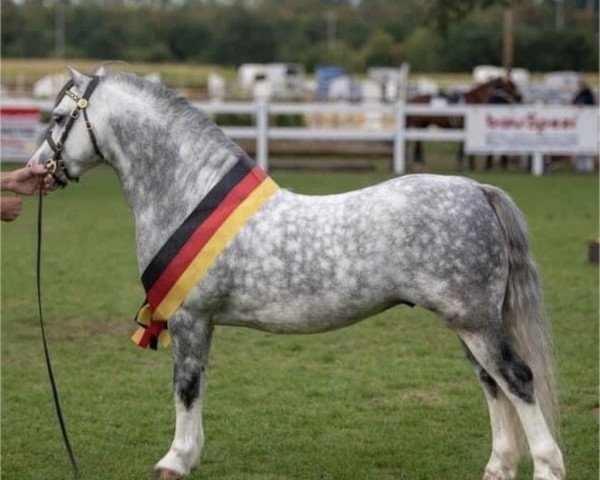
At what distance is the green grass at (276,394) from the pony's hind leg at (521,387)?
2.07 ft

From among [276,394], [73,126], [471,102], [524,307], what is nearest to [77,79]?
[73,126]

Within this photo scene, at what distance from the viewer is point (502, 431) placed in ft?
23.1

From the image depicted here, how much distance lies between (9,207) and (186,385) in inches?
53.8

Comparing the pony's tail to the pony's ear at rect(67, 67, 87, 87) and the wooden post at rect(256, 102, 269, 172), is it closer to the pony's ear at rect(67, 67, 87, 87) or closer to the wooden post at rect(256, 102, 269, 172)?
the pony's ear at rect(67, 67, 87, 87)

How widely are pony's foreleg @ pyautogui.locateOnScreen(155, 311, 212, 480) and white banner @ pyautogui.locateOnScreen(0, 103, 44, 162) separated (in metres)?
18.8

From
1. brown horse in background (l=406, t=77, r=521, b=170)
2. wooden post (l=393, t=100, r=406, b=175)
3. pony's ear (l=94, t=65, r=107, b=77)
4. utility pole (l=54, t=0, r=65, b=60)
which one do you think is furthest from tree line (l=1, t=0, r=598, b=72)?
pony's ear (l=94, t=65, r=107, b=77)

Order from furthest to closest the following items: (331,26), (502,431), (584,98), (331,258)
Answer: (331,26) < (584,98) < (502,431) < (331,258)

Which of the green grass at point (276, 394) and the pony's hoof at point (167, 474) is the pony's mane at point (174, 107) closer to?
the pony's hoof at point (167, 474)

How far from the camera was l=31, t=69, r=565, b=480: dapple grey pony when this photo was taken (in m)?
6.70

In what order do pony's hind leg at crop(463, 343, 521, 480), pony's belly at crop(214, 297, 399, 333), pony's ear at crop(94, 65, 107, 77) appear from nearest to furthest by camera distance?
pony's belly at crop(214, 297, 399, 333)
pony's hind leg at crop(463, 343, 521, 480)
pony's ear at crop(94, 65, 107, 77)

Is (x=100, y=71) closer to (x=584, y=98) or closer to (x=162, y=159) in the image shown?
(x=162, y=159)

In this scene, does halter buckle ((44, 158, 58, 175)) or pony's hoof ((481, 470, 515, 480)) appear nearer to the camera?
pony's hoof ((481, 470, 515, 480))

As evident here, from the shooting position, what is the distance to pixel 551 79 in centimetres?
6881

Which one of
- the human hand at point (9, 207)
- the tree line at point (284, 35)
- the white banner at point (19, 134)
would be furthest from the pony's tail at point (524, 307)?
the tree line at point (284, 35)
